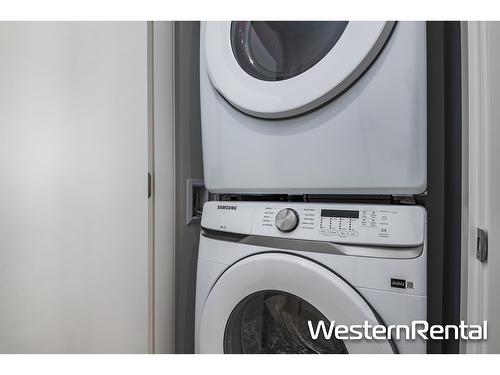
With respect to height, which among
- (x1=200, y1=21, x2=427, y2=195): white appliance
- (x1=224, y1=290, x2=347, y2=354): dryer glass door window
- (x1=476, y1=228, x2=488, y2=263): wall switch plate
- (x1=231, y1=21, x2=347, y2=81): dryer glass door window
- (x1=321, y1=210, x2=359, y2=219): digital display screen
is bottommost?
(x1=224, y1=290, x2=347, y2=354): dryer glass door window

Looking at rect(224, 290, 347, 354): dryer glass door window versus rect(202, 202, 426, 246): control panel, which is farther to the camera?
rect(224, 290, 347, 354): dryer glass door window

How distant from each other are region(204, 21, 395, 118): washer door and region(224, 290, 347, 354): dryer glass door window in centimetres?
49

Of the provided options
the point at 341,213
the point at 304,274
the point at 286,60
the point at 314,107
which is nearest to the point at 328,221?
the point at 341,213

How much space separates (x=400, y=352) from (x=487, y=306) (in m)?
0.20

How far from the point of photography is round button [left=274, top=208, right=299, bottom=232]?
0.78 m

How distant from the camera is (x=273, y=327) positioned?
868mm

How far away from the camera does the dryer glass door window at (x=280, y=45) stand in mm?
790

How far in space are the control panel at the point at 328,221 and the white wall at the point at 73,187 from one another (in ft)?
0.98

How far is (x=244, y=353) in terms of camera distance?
902 mm

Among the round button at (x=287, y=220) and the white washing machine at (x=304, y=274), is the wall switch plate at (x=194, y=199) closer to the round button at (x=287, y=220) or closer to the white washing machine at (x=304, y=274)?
the white washing machine at (x=304, y=274)

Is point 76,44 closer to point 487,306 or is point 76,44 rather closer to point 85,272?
point 85,272

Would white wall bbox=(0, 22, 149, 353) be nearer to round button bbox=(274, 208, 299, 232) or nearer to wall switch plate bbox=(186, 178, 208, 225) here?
wall switch plate bbox=(186, 178, 208, 225)

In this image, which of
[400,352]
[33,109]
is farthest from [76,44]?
[400,352]

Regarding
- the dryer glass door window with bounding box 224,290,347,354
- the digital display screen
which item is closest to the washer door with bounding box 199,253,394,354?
the dryer glass door window with bounding box 224,290,347,354
